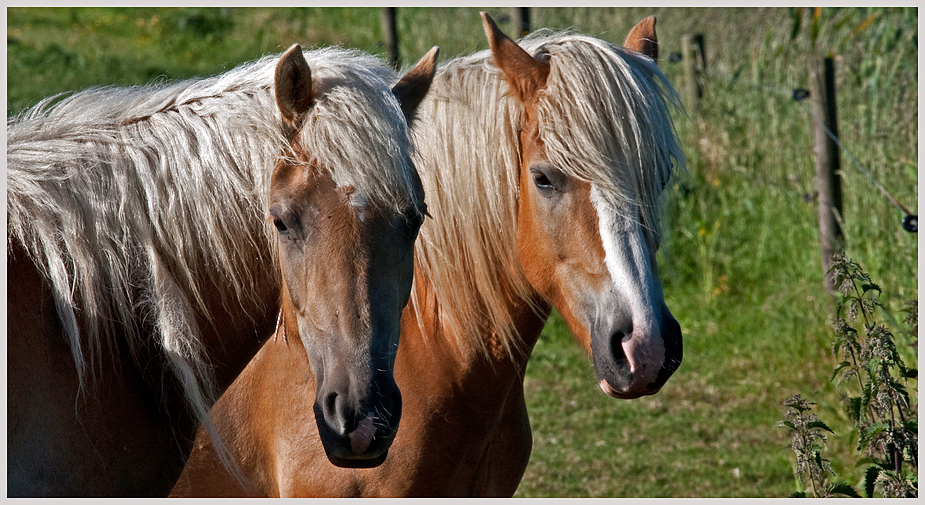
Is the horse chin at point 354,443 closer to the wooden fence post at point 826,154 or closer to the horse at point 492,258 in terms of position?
the horse at point 492,258

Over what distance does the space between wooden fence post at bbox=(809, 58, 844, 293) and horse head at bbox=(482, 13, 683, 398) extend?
2.79m

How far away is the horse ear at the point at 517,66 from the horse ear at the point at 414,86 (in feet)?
1.03

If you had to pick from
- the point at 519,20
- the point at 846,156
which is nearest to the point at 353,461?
the point at 846,156

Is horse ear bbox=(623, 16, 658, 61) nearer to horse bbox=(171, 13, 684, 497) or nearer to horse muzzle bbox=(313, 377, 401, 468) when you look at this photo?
horse bbox=(171, 13, 684, 497)

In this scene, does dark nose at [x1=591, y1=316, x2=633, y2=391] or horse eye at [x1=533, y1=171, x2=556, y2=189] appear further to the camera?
horse eye at [x1=533, y1=171, x2=556, y2=189]

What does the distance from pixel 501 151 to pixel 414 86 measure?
415mm

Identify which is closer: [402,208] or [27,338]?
[27,338]

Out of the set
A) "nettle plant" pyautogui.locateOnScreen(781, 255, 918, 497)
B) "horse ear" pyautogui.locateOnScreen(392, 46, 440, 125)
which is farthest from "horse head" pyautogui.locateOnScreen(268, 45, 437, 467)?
"nettle plant" pyautogui.locateOnScreen(781, 255, 918, 497)

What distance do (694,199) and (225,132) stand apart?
5.11 m

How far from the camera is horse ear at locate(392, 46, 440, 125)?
76.3 inches

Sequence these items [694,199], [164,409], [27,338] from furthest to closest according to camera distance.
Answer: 1. [694,199]
2. [164,409]
3. [27,338]

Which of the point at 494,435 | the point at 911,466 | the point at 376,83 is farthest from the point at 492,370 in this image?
the point at 911,466

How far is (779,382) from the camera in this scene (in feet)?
15.6

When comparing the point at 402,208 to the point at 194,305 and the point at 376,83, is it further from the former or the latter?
the point at 194,305
